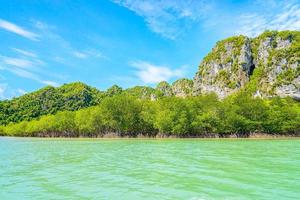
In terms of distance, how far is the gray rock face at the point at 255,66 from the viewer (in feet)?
322

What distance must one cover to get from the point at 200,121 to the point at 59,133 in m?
41.5

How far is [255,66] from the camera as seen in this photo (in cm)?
11662

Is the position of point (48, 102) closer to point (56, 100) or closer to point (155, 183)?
point (56, 100)

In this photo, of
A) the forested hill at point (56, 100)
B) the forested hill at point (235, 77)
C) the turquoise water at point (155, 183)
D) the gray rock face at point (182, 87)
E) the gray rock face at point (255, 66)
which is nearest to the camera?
the turquoise water at point (155, 183)

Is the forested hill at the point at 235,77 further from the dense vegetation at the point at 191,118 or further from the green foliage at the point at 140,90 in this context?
the green foliage at the point at 140,90

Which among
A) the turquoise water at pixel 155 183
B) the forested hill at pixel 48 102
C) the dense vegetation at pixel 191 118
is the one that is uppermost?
the forested hill at pixel 48 102

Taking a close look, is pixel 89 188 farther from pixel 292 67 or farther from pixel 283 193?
pixel 292 67

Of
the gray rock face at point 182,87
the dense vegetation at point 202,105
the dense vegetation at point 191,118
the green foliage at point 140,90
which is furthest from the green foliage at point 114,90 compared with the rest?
the dense vegetation at point 191,118

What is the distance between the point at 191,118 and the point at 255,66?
65.4 meters

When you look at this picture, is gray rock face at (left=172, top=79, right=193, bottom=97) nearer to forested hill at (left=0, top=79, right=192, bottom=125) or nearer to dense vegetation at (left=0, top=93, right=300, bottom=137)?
forested hill at (left=0, top=79, right=192, bottom=125)

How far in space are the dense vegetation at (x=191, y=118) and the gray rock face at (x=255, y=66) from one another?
32.7 meters

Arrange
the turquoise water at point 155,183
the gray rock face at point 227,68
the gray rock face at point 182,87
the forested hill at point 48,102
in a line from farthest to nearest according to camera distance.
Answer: the gray rock face at point 182,87 < the forested hill at point 48,102 < the gray rock face at point 227,68 < the turquoise water at point 155,183

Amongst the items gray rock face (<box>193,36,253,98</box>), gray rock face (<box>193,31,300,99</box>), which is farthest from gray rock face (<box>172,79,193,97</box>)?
gray rock face (<box>193,36,253,98</box>)

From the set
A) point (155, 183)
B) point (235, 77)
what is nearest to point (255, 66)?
point (235, 77)
